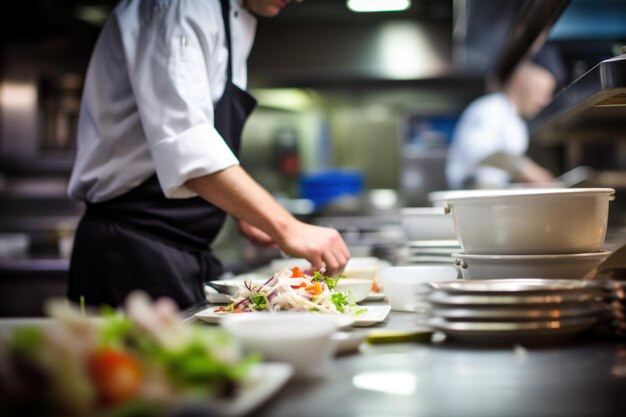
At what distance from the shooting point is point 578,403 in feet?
2.59

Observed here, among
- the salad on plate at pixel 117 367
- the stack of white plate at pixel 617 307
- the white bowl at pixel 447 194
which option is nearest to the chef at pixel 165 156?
the white bowl at pixel 447 194

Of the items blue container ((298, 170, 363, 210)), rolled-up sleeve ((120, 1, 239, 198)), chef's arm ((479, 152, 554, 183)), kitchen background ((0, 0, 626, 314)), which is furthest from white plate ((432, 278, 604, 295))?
blue container ((298, 170, 363, 210))

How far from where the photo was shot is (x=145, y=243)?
2.07 metres

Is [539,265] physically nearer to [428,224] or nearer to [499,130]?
[428,224]

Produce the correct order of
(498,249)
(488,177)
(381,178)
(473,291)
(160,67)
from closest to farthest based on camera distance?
(473,291) < (498,249) < (160,67) < (488,177) < (381,178)

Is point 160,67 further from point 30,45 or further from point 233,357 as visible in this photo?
point 30,45

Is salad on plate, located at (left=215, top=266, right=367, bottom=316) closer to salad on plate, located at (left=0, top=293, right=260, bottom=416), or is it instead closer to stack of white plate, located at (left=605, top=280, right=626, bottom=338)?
stack of white plate, located at (left=605, top=280, right=626, bottom=338)

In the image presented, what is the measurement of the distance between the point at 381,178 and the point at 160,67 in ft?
18.0

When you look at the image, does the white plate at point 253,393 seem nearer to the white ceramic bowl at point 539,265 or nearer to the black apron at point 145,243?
the white ceramic bowl at point 539,265

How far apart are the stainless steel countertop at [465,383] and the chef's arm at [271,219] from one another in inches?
24.2

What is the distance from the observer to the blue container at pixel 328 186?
6.50m

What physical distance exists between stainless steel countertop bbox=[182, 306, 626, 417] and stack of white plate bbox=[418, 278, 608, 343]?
25mm

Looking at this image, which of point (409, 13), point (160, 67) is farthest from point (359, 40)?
point (160, 67)

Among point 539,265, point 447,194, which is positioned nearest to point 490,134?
point 447,194
